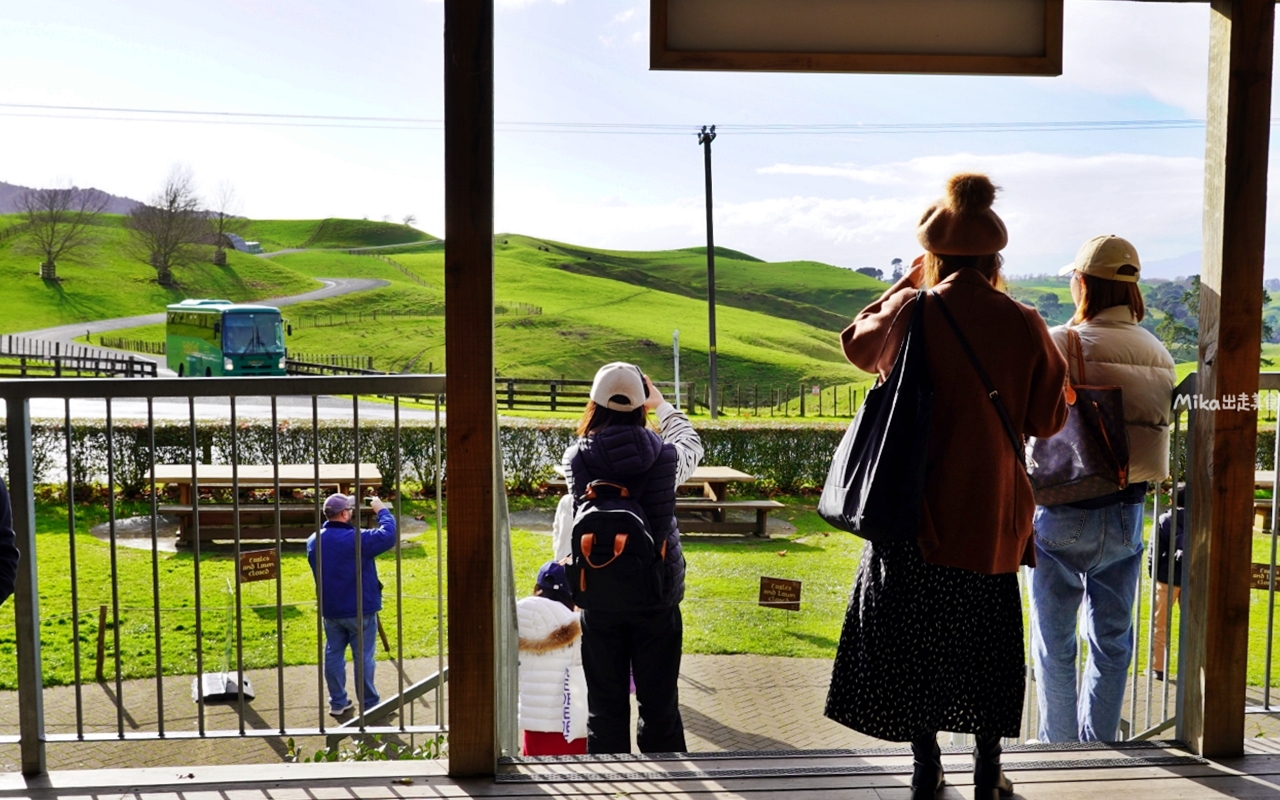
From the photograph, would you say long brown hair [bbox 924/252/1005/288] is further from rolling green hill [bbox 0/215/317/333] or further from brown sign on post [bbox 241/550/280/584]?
rolling green hill [bbox 0/215/317/333]

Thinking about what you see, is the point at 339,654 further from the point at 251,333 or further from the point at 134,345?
the point at 134,345

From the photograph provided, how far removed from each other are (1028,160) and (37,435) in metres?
93.2

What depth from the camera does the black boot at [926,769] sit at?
101 inches

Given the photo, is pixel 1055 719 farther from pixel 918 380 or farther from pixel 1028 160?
pixel 1028 160

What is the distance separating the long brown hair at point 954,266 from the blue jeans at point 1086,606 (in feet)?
2.93

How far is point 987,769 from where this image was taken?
2553 mm

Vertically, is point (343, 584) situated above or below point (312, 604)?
above

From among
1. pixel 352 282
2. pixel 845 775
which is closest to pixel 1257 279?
pixel 845 775

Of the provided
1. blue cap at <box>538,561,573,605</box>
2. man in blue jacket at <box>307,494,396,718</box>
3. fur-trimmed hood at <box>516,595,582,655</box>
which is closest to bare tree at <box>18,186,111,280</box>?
man in blue jacket at <box>307,494,396,718</box>

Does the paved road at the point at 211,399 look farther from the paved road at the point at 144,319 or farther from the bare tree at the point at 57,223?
the bare tree at the point at 57,223

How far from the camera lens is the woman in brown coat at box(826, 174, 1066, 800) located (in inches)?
90.4

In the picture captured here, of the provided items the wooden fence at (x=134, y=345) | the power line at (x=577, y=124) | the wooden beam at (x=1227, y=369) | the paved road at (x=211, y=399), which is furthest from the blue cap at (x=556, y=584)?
the power line at (x=577, y=124)

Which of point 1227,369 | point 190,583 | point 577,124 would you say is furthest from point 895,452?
point 577,124

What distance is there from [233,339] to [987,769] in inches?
1211
